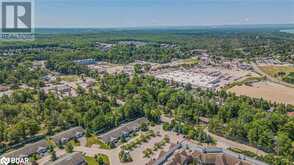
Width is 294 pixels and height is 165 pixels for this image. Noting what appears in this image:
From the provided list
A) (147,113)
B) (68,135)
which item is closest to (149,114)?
(147,113)

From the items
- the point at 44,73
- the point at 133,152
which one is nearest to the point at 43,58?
the point at 44,73

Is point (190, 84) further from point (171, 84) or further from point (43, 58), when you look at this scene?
point (43, 58)

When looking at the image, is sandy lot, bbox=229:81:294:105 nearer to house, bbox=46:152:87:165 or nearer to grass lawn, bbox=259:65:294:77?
grass lawn, bbox=259:65:294:77

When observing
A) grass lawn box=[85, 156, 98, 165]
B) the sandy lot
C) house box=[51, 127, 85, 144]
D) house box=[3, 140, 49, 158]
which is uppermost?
the sandy lot

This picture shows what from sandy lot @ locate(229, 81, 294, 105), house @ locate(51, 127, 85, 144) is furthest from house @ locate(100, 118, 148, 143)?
sandy lot @ locate(229, 81, 294, 105)

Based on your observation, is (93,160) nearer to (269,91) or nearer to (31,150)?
(31,150)

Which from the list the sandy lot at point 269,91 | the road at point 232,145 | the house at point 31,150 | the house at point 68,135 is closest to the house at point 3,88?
the house at point 68,135

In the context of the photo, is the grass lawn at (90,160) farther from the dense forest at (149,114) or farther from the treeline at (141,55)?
the treeline at (141,55)
